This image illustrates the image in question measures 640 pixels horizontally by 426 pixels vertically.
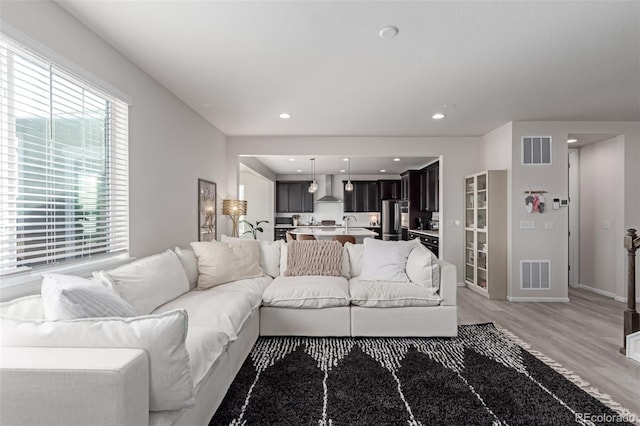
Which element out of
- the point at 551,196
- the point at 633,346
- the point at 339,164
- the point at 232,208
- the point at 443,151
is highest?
the point at 339,164

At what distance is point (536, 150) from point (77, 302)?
5.32m

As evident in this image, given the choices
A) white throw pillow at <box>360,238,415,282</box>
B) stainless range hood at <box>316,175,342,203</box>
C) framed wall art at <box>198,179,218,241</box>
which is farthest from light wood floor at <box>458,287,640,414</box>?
stainless range hood at <box>316,175,342,203</box>

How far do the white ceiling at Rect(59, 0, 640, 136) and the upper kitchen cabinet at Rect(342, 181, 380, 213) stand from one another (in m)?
5.62

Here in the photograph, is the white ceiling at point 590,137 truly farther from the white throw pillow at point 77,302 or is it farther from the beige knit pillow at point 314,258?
the white throw pillow at point 77,302

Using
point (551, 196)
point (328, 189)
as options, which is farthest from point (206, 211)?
point (328, 189)

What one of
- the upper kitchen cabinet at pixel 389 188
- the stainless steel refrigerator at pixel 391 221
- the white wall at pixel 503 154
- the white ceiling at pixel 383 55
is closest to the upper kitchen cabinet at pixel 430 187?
the stainless steel refrigerator at pixel 391 221

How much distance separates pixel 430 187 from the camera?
7113 millimetres

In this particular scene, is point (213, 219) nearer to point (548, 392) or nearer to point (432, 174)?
point (548, 392)

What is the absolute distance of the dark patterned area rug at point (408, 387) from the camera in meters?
1.90

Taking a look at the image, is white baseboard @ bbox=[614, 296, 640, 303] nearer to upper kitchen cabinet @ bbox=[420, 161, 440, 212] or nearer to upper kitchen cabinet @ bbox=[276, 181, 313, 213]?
upper kitchen cabinet @ bbox=[420, 161, 440, 212]

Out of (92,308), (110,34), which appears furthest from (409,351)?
(110,34)

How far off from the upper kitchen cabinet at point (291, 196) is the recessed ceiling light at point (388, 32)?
24.9ft

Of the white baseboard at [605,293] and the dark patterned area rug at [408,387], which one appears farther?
the white baseboard at [605,293]

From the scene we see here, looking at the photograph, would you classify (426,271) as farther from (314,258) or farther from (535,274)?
(535,274)
